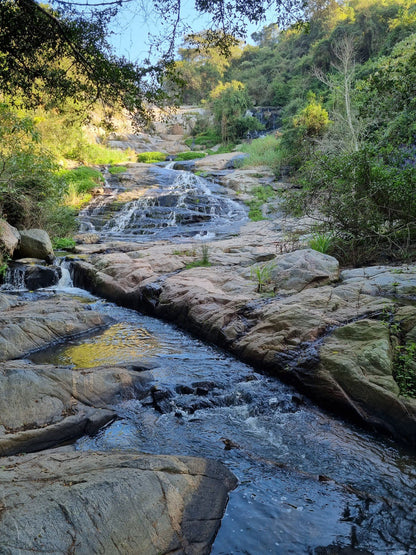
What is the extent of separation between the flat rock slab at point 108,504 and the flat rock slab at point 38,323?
328cm

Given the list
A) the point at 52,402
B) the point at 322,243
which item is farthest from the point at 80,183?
the point at 52,402

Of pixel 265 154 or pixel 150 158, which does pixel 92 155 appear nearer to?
pixel 150 158

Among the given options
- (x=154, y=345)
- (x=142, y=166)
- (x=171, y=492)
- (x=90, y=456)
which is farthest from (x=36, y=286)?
(x=142, y=166)

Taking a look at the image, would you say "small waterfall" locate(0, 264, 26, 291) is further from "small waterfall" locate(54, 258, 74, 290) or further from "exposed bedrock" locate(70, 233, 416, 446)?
"exposed bedrock" locate(70, 233, 416, 446)

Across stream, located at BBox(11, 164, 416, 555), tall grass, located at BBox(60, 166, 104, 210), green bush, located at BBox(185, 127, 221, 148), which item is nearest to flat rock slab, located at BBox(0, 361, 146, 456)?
stream, located at BBox(11, 164, 416, 555)

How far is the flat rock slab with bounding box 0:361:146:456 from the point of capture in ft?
10.5

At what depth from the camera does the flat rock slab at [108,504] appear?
191cm

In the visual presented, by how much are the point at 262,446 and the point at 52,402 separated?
207 cm

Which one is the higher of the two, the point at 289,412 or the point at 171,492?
the point at 171,492

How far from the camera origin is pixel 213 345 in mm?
5910

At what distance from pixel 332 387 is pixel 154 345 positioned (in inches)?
117

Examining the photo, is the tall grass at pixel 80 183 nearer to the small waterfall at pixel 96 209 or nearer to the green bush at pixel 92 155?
the small waterfall at pixel 96 209

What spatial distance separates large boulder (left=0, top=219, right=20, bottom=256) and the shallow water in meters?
5.82

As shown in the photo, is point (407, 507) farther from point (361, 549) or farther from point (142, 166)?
point (142, 166)
